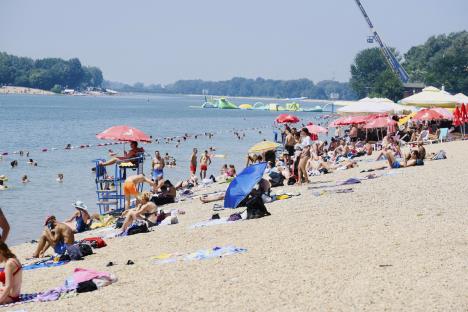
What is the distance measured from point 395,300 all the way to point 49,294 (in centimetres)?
400

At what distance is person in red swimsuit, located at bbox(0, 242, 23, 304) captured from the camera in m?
8.84

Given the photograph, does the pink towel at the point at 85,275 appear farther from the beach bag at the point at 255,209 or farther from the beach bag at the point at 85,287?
the beach bag at the point at 255,209

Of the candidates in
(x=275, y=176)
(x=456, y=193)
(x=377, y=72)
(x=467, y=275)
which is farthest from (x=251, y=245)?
(x=377, y=72)

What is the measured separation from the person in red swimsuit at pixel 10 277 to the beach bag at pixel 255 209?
17.0ft

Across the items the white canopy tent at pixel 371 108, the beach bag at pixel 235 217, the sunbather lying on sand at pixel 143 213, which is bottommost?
the sunbather lying on sand at pixel 143 213

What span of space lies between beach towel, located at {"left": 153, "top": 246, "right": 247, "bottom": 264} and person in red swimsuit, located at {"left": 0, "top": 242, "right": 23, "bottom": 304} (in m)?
2.11

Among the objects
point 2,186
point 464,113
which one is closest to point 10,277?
point 2,186

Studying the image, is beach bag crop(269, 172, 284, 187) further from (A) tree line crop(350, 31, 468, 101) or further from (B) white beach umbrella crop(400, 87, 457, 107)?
(A) tree line crop(350, 31, 468, 101)

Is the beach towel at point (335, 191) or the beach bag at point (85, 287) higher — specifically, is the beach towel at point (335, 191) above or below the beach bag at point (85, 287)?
above

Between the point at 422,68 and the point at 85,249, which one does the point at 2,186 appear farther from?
the point at 422,68

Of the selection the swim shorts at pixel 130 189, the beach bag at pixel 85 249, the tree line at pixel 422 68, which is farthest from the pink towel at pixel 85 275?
the tree line at pixel 422 68

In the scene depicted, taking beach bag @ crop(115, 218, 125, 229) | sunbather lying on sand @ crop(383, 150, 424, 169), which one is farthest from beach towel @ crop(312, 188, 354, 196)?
sunbather lying on sand @ crop(383, 150, 424, 169)

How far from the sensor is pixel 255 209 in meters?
13.4

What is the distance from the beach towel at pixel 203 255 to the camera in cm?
1041
